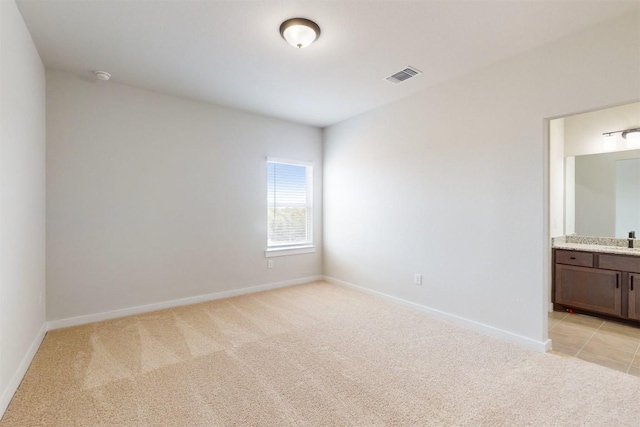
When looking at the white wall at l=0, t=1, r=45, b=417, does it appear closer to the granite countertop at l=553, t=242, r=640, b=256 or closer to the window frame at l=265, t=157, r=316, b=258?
the window frame at l=265, t=157, r=316, b=258

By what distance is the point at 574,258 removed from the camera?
12.2ft

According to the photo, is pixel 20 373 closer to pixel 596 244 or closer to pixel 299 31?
pixel 299 31

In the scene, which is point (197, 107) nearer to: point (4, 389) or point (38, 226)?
point (38, 226)

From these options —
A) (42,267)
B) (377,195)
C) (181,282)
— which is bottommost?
(181,282)

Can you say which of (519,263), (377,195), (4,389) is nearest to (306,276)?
(377,195)

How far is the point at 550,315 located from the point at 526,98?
2636mm

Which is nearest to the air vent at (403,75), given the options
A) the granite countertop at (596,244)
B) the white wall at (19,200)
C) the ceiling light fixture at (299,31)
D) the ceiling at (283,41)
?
the ceiling at (283,41)

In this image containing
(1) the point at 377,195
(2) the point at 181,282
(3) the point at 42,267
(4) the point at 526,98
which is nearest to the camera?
(4) the point at 526,98

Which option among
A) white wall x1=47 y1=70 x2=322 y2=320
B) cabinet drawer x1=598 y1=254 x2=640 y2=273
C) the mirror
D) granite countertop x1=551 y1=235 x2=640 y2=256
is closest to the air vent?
white wall x1=47 y1=70 x2=322 y2=320

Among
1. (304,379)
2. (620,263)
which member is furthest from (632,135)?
(304,379)

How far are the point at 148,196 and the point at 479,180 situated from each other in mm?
3813

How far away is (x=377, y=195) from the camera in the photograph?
14.3 feet

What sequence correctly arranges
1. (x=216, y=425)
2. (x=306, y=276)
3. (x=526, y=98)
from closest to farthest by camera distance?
(x=216, y=425), (x=526, y=98), (x=306, y=276)

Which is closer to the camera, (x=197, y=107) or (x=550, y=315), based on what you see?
(x=550, y=315)
